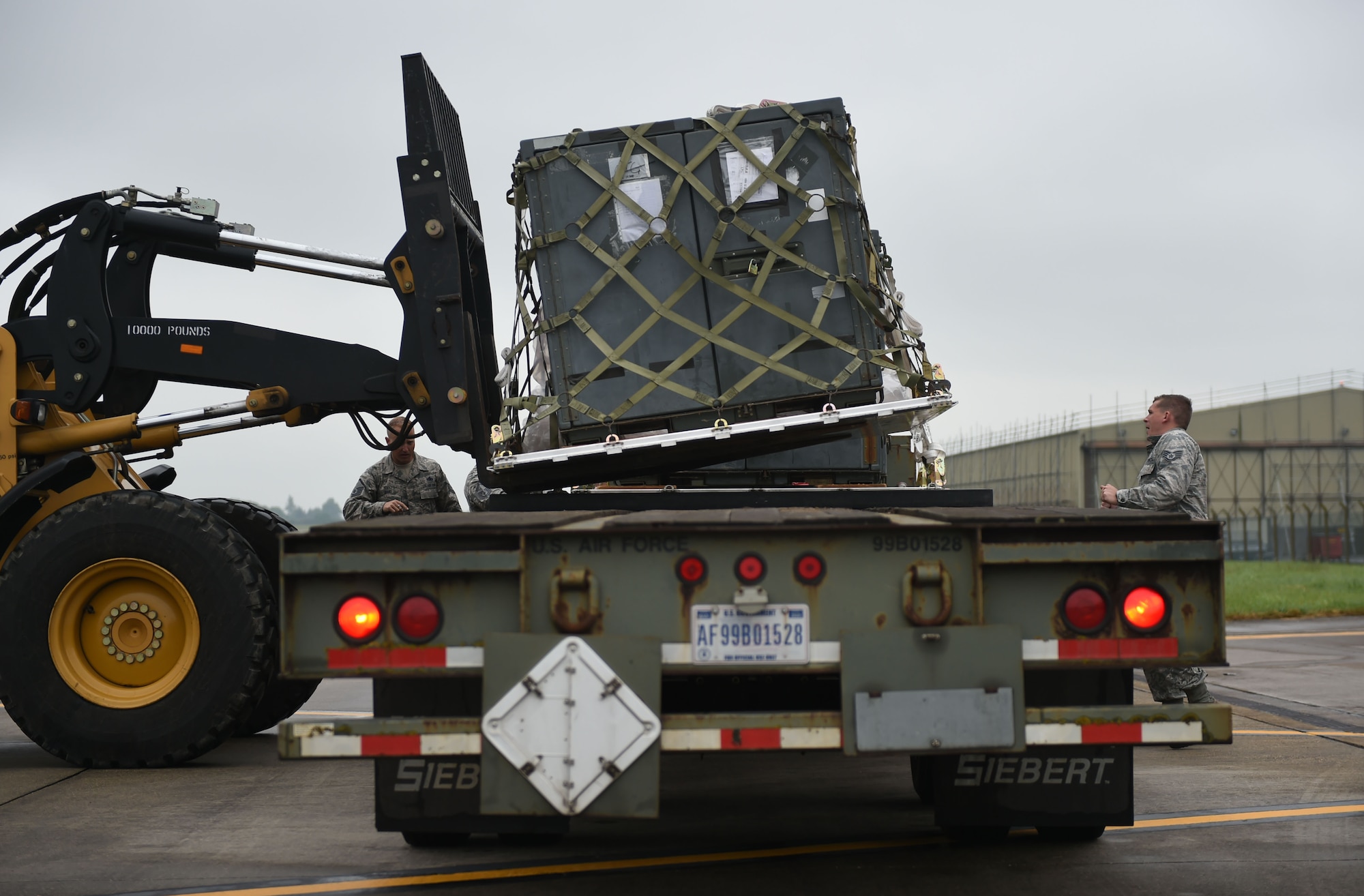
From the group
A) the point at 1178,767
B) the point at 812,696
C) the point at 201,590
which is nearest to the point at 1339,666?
the point at 1178,767

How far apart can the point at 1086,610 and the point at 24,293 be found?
671 cm

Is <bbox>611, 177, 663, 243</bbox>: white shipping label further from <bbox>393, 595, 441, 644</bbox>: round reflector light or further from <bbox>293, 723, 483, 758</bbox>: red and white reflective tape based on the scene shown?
<bbox>293, 723, 483, 758</bbox>: red and white reflective tape

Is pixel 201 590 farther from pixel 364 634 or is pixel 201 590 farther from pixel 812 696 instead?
pixel 812 696

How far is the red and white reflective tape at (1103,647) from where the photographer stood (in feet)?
12.8

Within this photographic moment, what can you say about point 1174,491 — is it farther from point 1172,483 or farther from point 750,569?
point 750,569

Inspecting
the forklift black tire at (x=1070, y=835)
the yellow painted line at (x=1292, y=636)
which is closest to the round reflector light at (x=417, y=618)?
the forklift black tire at (x=1070, y=835)

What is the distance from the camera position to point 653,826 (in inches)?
220

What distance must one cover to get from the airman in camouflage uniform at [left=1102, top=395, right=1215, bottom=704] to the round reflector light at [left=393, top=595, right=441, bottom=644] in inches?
186

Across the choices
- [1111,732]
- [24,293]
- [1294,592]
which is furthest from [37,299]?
[1294,592]

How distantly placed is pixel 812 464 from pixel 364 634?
3.45m

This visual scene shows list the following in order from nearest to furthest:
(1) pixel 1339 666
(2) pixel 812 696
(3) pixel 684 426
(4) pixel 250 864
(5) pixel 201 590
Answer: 1. (2) pixel 812 696
2. (4) pixel 250 864
3. (3) pixel 684 426
4. (5) pixel 201 590
5. (1) pixel 1339 666

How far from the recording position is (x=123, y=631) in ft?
23.1

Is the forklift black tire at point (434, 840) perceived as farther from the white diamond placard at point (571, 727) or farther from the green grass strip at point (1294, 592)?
the green grass strip at point (1294, 592)

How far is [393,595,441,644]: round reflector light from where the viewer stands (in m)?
3.91
